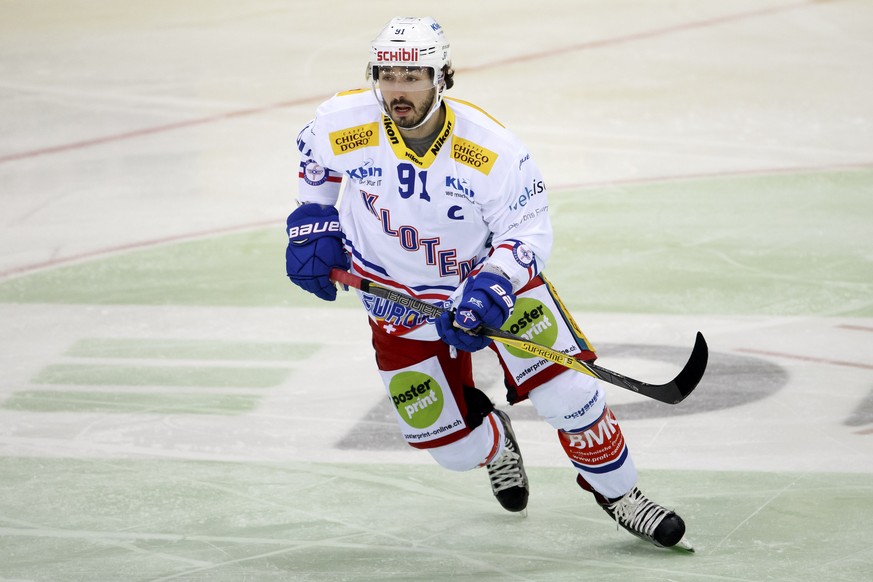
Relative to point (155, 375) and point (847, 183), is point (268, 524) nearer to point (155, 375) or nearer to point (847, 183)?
point (155, 375)

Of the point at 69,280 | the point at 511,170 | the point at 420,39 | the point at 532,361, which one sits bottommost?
the point at 69,280

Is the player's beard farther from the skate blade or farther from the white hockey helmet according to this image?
the skate blade

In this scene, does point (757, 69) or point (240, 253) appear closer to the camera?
point (240, 253)

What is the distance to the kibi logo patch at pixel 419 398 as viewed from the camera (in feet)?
13.2

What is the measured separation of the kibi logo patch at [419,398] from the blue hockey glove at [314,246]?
36cm

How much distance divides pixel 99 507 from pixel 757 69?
6.69 metres

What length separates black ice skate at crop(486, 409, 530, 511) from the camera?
13.6 feet

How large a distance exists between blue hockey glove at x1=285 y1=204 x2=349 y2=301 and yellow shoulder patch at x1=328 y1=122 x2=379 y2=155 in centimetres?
21

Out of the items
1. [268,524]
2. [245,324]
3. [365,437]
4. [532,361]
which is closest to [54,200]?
[245,324]

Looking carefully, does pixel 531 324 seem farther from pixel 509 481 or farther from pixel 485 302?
pixel 509 481

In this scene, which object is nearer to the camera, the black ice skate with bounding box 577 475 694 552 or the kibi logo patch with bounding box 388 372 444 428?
the black ice skate with bounding box 577 475 694 552

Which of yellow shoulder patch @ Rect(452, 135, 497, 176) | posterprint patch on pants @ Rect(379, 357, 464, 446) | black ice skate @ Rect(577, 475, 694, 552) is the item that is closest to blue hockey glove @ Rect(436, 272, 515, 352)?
yellow shoulder patch @ Rect(452, 135, 497, 176)

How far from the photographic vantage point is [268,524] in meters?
4.14

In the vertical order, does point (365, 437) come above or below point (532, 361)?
below
